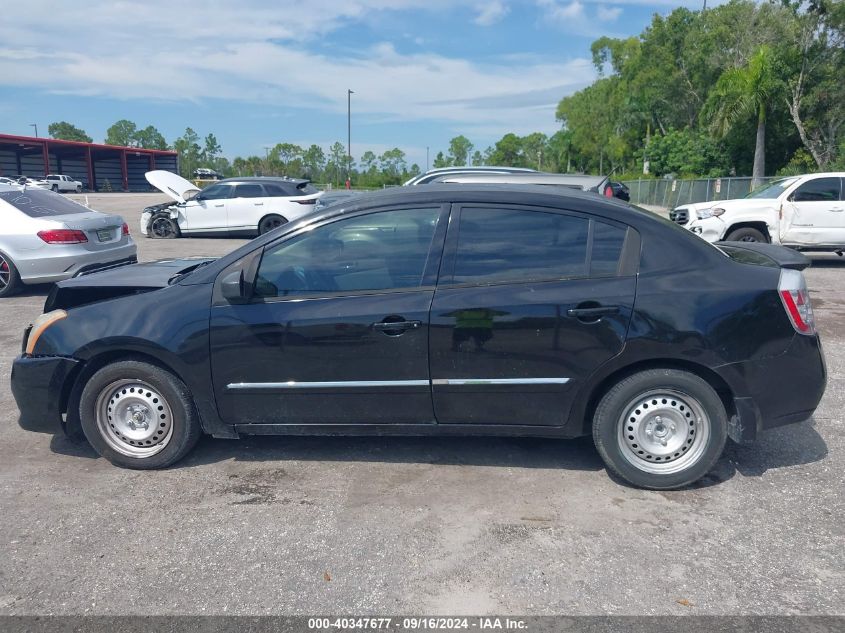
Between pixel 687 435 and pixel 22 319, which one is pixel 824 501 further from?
pixel 22 319

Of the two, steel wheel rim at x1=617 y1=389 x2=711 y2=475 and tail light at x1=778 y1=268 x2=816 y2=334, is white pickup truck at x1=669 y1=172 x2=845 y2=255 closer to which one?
tail light at x1=778 y1=268 x2=816 y2=334

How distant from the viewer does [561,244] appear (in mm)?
4125

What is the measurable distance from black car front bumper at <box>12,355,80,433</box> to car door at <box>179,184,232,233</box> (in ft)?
47.1

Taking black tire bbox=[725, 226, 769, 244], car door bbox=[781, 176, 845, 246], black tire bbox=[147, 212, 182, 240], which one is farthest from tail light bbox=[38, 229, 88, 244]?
car door bbox=[781, 176, 845, 246]

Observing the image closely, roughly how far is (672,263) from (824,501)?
154 cm

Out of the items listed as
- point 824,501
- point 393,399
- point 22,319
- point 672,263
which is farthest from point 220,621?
point 22,319

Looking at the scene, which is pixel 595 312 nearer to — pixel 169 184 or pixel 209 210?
pixel 169 184

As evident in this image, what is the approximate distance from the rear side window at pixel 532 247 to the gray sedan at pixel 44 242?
22.3 feet

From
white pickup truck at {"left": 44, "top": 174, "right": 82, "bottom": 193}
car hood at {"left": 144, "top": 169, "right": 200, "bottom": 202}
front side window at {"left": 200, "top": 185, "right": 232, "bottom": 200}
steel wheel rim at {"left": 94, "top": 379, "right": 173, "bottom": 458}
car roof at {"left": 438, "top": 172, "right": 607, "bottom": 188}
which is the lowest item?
steel wheel rim at {"left": 94, "top": 379, "right": 173, "bottom": 458}

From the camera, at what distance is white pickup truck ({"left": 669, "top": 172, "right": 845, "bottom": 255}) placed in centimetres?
1252

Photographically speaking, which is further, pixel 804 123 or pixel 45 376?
pixel 804 123

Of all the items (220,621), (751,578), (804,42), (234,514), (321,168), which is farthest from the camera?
(321,168)

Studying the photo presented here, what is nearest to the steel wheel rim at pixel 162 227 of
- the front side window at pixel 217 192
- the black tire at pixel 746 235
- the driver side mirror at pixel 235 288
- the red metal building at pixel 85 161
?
the front side window at pixel 217 192

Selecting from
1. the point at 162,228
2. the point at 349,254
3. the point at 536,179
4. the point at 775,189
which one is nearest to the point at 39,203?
the point at 536,179
